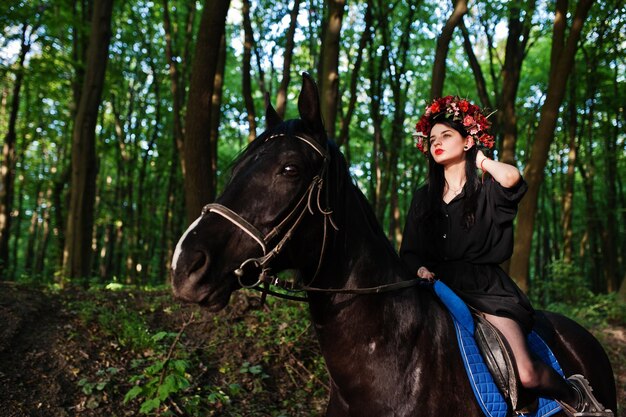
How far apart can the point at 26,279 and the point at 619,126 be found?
21.2 m

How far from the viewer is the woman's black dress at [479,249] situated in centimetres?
262

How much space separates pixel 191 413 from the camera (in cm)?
474

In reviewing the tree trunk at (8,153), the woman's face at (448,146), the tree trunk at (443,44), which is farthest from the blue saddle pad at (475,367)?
the tree trunk at (8,153)

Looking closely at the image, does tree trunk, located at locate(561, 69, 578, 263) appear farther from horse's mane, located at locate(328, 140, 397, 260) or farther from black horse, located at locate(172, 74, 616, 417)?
horse's mane, located at locate(328, 140, 397, 260)

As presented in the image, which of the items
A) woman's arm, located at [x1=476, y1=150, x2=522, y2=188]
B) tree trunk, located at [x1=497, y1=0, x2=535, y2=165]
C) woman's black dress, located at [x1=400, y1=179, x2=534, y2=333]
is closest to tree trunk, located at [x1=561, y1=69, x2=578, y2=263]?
tree trunk, located at [x1=497, y1=0, x2=535, y2=165]

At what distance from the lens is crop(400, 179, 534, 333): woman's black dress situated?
103 inches

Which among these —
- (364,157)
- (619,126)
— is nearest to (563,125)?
(619,126)

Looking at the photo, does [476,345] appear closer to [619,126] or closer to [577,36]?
[577,36]

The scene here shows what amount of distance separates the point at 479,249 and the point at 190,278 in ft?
5.64

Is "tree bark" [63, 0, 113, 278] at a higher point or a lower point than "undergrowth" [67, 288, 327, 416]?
higher

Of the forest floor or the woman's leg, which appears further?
the forest floor

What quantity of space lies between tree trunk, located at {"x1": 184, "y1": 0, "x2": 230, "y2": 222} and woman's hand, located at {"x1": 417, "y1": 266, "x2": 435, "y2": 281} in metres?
4.07

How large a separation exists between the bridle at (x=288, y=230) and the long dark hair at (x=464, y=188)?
0.67 metres

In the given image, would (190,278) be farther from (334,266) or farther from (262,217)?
(334,266)
